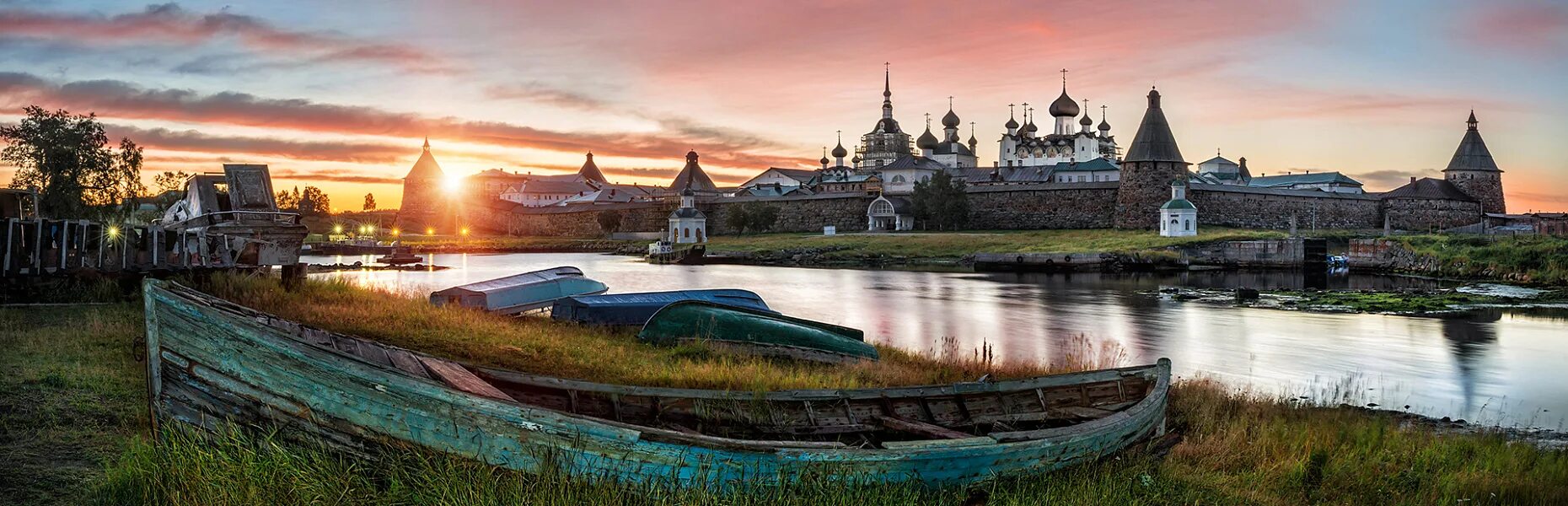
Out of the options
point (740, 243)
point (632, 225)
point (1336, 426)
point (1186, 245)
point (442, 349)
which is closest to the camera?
point (1336, 426)

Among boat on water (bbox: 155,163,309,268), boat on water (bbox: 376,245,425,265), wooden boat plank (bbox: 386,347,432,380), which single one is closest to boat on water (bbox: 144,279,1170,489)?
wooden boat plank (bbox: 386,347,432,380)

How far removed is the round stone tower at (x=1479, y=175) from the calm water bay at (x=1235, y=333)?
1645 inches

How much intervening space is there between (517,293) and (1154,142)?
181 ft

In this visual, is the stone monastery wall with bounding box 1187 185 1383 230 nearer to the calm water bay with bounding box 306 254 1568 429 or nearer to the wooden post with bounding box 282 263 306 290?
the calm water bay with bounding box 306 254 1568 429

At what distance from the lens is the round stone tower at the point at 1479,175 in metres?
73.4

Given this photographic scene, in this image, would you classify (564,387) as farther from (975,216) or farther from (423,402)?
(975,216)

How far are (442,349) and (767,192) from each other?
92.4m

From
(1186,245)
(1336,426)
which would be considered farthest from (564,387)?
(1186,245)

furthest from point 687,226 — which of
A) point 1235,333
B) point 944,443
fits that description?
point 944,443

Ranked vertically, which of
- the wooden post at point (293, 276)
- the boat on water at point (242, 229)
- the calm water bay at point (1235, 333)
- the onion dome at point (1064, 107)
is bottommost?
the calm water bay at point (1235, 333)

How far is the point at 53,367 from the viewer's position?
9.20 metres

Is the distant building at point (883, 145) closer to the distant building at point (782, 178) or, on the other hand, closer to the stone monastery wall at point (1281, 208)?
the distant building at point (782, 178)

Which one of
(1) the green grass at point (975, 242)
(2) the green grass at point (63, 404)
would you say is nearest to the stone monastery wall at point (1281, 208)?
(1) the green grass at point (975, 242)

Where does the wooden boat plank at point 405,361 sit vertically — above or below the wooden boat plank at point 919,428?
above
